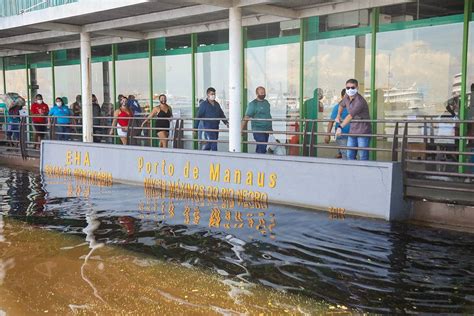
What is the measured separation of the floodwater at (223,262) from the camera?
5.05 meters

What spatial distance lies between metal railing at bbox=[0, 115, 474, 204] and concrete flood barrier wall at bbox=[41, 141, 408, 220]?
443 mm

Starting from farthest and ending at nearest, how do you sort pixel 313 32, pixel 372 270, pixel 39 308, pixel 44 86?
pixel 44 86 → pixel 313 32 → pixel 372 270 → pixel 39 308

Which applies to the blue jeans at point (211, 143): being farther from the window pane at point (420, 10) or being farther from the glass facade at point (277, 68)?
the window pane at point (420, 10)

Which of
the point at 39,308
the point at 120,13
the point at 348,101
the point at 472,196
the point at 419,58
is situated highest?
A: the point at 120,13

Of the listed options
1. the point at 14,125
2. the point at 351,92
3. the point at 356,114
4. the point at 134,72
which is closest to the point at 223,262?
the point at 356,114

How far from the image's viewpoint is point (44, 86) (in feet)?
68.1

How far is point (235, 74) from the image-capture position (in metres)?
11.5

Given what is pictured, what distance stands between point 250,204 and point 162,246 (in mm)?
2976

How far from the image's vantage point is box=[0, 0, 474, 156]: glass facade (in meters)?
10.9

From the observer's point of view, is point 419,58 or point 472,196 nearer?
point 472,196

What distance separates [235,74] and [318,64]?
233 cm

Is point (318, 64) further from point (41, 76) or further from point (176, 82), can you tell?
point (41, 76)

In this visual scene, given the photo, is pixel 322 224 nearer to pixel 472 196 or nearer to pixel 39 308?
pixel 472 196

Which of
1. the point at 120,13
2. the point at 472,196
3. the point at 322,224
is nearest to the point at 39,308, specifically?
the point at 322,224
